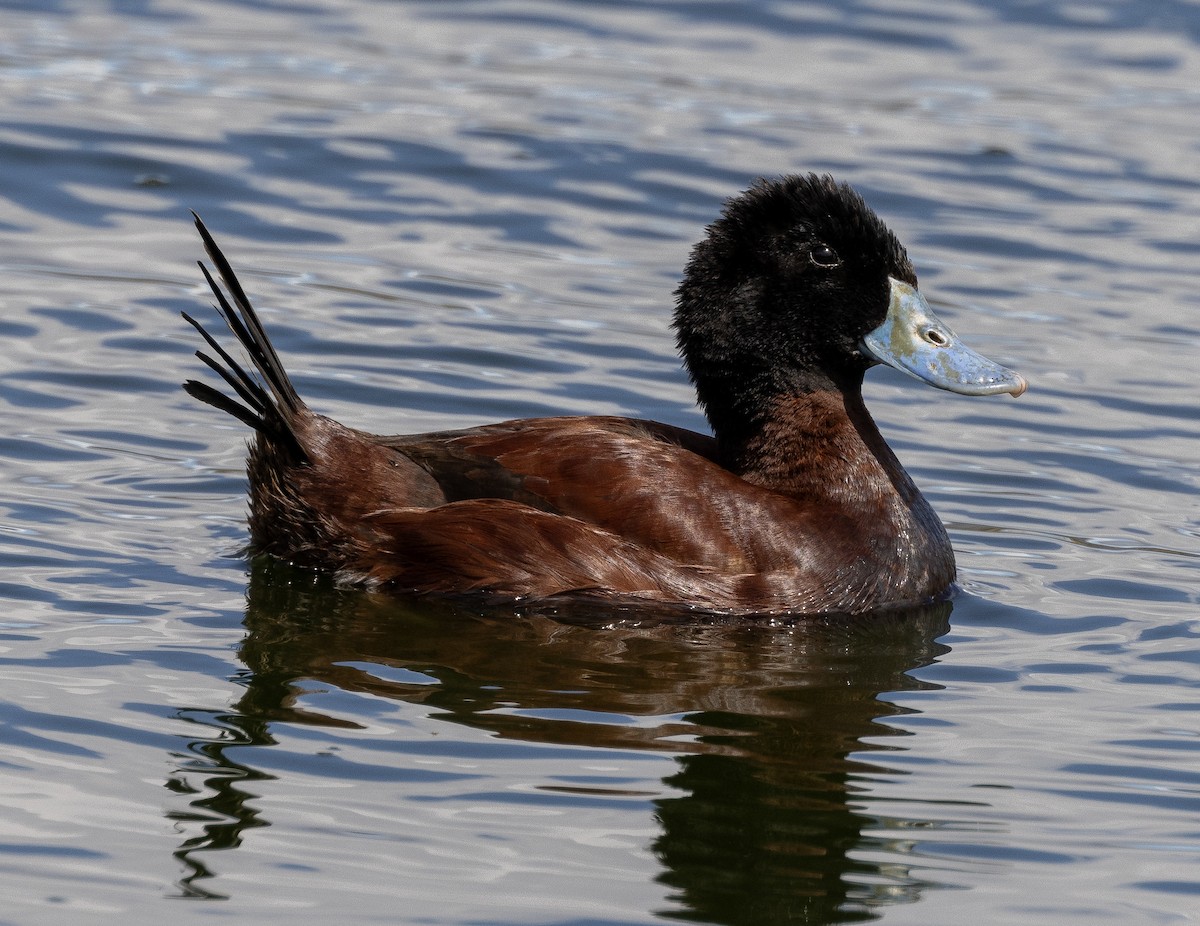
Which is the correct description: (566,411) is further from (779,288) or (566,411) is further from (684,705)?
(684,705)

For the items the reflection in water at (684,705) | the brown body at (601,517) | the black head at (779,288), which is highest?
the black head at (779,288)

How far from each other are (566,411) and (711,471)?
76.9 inches

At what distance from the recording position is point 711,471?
20.4 feet

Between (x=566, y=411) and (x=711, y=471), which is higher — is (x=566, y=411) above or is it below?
below

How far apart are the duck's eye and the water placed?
1.16 metres

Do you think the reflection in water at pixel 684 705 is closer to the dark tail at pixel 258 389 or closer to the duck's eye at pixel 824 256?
the dark tail at pixel 258 389

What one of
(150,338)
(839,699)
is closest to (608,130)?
(150,338)

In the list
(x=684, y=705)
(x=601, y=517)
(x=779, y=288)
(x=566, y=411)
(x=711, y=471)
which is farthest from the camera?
(x=566, y=411)

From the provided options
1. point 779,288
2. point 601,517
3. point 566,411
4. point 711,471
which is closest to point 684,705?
point 601,517

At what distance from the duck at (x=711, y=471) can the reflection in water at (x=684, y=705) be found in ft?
0.41

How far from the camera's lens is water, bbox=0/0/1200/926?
4.40 metres

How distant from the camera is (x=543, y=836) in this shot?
4.43 metres

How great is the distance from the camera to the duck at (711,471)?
6.07m

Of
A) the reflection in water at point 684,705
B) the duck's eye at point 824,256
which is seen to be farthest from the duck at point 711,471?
the reflection in water at point 684,705
